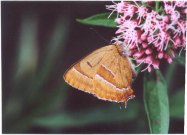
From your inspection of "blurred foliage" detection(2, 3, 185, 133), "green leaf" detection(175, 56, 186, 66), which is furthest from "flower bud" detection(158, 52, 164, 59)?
"blurred foliage" detection(2, 3, 185, 133)

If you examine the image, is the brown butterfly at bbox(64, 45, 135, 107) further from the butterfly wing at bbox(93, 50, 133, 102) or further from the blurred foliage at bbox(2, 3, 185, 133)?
the blurred foliage at bbox(2, 3, 185, 133)

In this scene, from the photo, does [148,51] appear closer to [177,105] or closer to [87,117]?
[177,105]

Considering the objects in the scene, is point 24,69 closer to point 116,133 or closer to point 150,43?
point 116,133

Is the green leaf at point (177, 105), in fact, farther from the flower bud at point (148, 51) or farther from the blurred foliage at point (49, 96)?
the flower bud at point (148, 51)

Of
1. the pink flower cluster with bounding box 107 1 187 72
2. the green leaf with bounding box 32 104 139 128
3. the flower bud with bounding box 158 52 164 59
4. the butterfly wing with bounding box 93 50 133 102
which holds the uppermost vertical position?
the pink flower cluster with bounding box 107 1 187 72

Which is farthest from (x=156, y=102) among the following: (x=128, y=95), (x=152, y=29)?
(x=152, y=29)

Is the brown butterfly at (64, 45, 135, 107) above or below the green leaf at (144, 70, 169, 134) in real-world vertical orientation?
above
